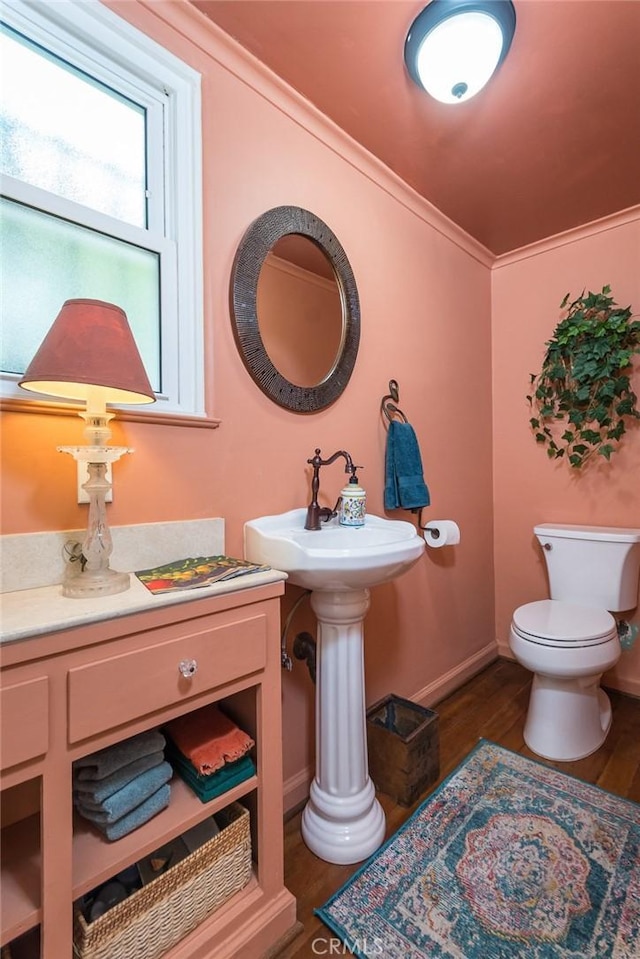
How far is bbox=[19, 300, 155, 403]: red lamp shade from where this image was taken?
0.79m

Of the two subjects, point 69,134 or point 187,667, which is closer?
point 187,667

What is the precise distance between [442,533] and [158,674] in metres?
1.32

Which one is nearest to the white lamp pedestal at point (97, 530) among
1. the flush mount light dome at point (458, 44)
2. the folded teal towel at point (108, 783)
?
the folded teal towel at point (108, 783)

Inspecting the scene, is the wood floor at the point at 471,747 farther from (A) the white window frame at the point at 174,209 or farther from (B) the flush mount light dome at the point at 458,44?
(B) the flush mount light dome at the point at 458,44

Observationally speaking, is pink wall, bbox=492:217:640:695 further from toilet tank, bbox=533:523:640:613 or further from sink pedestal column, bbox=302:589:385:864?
sink pedestal column, bbox=302:589:385:864

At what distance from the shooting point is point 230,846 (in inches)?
38.0

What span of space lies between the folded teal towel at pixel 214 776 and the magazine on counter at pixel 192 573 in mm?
394

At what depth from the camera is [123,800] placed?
2.66ft

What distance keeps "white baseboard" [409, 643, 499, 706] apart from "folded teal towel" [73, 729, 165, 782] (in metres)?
1.33

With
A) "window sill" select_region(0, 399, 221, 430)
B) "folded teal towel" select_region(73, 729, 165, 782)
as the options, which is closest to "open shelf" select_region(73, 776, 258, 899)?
"folded teal towel" select_region(73, 729, 165, 782)

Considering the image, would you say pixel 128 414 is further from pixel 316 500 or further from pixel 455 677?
pixel 455 677

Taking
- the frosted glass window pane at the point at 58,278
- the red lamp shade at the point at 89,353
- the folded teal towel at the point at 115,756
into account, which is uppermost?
the frosted glass window pane at the point at 58,278

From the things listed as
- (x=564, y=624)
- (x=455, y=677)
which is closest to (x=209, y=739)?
(x=564, y=624)

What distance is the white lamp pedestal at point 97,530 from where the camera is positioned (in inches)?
34.3
